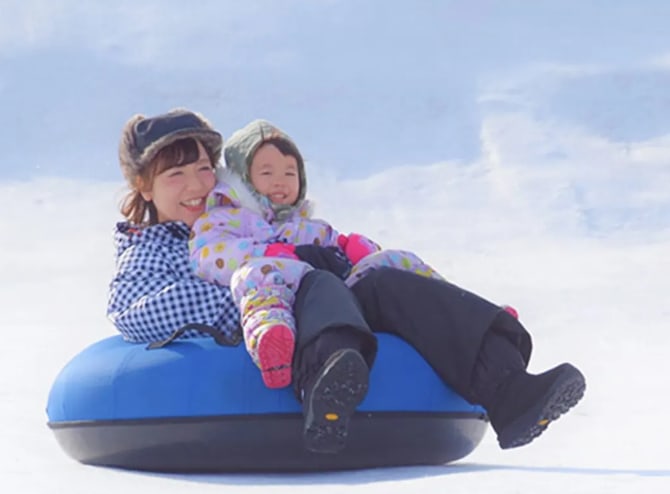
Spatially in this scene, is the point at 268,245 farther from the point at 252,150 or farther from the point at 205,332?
the point at 252,150

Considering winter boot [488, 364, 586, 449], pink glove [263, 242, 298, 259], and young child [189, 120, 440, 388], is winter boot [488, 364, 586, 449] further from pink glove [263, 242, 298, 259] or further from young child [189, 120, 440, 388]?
pink glove [263, 242, 298, 259]

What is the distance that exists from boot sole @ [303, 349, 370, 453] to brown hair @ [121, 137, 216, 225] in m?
1.49

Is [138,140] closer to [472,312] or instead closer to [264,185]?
[264,185]

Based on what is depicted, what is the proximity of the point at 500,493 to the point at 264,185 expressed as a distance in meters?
1.79

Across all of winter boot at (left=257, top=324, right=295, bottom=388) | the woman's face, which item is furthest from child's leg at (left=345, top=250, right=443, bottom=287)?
the woman's face

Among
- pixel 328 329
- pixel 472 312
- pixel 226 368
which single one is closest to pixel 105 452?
pixel 226 368

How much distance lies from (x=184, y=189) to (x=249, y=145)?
13.0 inches

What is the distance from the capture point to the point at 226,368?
3.80 metres

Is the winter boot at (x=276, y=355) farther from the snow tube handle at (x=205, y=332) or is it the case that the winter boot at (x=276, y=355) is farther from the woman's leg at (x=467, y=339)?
the woman's leg at (x=467, y=339)

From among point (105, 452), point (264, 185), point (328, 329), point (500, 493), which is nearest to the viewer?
point (500, 493)


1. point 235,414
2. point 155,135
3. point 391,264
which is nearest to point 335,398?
point 235,414

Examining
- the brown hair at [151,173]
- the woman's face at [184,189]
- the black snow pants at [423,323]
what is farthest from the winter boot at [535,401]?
the brown hair at [151,173]

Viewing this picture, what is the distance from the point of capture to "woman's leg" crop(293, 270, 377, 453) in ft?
11.0

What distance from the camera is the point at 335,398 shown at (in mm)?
3334
